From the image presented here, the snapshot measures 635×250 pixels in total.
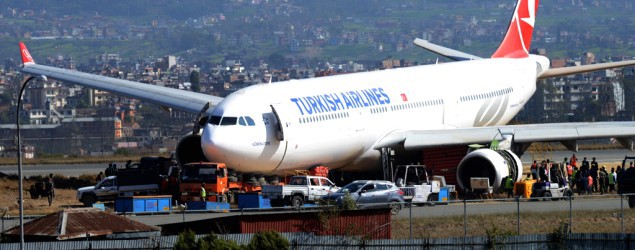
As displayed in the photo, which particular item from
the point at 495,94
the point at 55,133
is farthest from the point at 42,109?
the point at 495,94

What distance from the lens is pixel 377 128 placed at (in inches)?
2047

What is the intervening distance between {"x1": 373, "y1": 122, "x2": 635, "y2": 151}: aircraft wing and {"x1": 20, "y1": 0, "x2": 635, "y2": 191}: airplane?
0.11 feet

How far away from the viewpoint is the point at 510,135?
5219 cm

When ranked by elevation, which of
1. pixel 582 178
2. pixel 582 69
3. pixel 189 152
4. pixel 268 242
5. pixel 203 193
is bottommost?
pixel 268 242

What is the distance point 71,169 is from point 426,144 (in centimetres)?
2645

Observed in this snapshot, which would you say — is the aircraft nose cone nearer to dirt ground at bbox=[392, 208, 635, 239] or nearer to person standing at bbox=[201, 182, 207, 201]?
person standing at bbox=[201, 182, 207, 201]

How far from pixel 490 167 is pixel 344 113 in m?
5.17

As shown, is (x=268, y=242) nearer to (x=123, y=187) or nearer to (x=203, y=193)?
(x=203, y=193)

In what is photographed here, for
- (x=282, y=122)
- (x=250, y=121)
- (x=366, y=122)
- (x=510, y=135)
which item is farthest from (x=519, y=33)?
(x=250, y=121)

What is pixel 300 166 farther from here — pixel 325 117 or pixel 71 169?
pixel 71 169

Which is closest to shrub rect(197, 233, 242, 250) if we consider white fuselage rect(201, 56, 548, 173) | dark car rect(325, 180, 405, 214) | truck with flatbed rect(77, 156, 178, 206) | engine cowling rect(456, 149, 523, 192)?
dark car rect(325, 180, 405, 214)

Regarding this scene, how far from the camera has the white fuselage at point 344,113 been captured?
4644cm

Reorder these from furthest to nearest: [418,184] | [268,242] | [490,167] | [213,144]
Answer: [490,167], [418,184], [213,144], [268,242]

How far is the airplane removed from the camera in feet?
153
